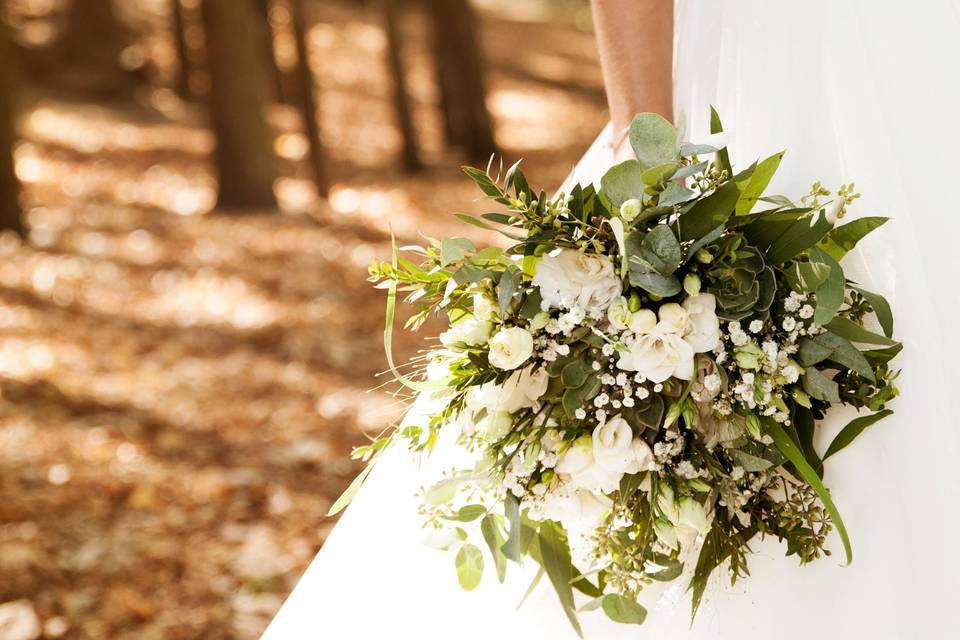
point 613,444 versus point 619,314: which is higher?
point 619,314

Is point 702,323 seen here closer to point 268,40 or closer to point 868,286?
point 868,286

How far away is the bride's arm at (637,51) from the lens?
202 centimetres

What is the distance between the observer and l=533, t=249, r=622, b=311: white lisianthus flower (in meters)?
1.55

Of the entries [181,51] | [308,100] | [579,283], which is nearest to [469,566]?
[579,283]

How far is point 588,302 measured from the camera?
1569 millimetres

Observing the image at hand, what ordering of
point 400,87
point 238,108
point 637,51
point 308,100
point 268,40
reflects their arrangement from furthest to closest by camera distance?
point 400,87 < point 268,40 < point 308,100 < point 238,108 < point 637,51

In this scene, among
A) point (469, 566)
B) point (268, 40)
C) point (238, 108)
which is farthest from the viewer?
point (268, 40)

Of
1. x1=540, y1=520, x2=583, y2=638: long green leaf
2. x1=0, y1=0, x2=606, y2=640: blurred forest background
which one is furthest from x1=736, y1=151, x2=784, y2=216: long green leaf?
x1=0, y1=0, x2=606, y2=640: blurred forest background

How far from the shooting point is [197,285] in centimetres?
702

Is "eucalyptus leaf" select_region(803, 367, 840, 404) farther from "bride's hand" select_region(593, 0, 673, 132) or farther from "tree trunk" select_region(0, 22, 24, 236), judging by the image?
"tree trunk" select_region(0, 22, 24, 236)

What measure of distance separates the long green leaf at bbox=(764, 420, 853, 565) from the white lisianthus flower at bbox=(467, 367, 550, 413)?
0.39 m

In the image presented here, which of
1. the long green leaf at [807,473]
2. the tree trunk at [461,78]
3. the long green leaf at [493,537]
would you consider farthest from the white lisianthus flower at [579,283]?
the tree trunk at [461,78]

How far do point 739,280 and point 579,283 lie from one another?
0.26 metres

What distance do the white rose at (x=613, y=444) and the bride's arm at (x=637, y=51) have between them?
0.82 m
